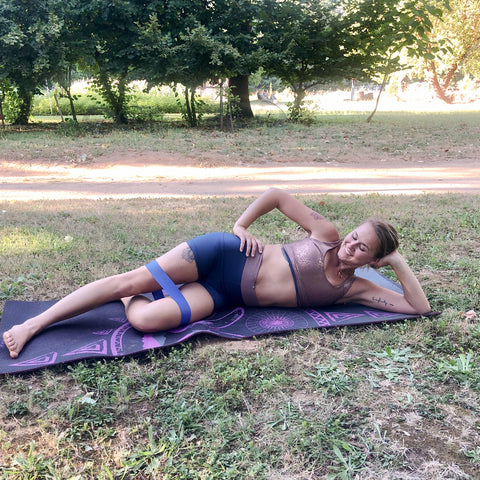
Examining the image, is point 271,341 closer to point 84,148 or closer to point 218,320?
point 218,320

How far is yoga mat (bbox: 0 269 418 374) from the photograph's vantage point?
2629 mm

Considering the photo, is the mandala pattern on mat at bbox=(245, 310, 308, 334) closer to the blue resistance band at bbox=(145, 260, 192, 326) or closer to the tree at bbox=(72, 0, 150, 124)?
the blue resistance band at bbox=(145, 260, 192, 326)

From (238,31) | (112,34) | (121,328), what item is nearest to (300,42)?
(238,31)

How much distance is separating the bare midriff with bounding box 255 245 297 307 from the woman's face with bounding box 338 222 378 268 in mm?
407

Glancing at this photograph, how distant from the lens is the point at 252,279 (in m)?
3.07

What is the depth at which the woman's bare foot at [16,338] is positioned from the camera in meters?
2.63

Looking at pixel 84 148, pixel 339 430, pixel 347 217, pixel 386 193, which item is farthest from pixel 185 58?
pixel 339 430

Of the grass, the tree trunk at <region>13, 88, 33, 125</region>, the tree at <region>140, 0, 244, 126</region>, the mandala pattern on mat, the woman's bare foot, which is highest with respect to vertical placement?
the tree at <region>140, 0, 244, 126</region>

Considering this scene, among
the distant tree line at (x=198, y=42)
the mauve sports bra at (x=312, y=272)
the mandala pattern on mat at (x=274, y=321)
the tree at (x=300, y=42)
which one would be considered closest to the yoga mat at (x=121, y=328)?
the mandala pattern on mat at (x=274, y=321)

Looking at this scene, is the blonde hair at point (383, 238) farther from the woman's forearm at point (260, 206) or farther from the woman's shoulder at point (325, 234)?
the woman's forearm at point (260, 206)

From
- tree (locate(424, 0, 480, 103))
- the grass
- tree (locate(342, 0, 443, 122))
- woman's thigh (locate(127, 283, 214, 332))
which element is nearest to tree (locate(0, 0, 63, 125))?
tree (locate(342, 0, 443, 122))

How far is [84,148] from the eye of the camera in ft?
35.4

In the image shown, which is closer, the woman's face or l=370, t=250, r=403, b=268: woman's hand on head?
the woman's face

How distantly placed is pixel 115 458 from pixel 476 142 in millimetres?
12745
